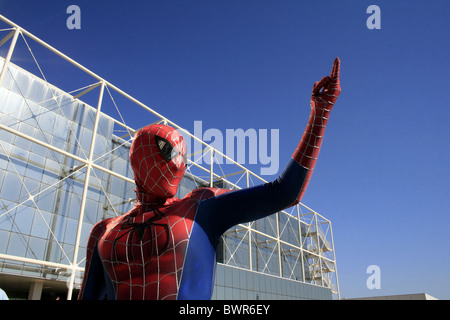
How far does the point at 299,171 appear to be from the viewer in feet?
5.32

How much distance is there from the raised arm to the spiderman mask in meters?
0.41

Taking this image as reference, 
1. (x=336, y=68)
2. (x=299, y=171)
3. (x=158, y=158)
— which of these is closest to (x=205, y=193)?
(x=158, y=158)

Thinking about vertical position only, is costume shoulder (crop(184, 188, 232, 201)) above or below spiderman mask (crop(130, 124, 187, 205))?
below

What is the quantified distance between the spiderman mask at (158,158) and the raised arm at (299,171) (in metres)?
0.41

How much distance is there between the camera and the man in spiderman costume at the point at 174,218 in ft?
5.39

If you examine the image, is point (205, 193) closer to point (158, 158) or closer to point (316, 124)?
point (158, 158)

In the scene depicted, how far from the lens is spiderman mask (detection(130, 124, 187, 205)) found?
1.96 metres


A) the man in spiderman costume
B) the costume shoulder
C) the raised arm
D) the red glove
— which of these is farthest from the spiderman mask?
the red glove

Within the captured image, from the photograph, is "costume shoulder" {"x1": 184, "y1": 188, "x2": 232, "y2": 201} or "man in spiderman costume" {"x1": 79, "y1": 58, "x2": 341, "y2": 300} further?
"costume shoulder" {"x1": 184, "y1": 188, "x2": 232, "y2": 201}

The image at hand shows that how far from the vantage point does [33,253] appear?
11234 mm

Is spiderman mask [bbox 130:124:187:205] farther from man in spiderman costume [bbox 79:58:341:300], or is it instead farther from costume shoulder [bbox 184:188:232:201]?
costume shoulder [bbox 184:188:232:201]

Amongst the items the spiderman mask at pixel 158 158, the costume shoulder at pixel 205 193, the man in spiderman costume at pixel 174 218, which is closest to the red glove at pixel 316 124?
the man in spiderman costume at pixel 174 218

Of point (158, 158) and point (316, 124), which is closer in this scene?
point (316, 124)

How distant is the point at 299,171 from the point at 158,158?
A: 0.81 metres
